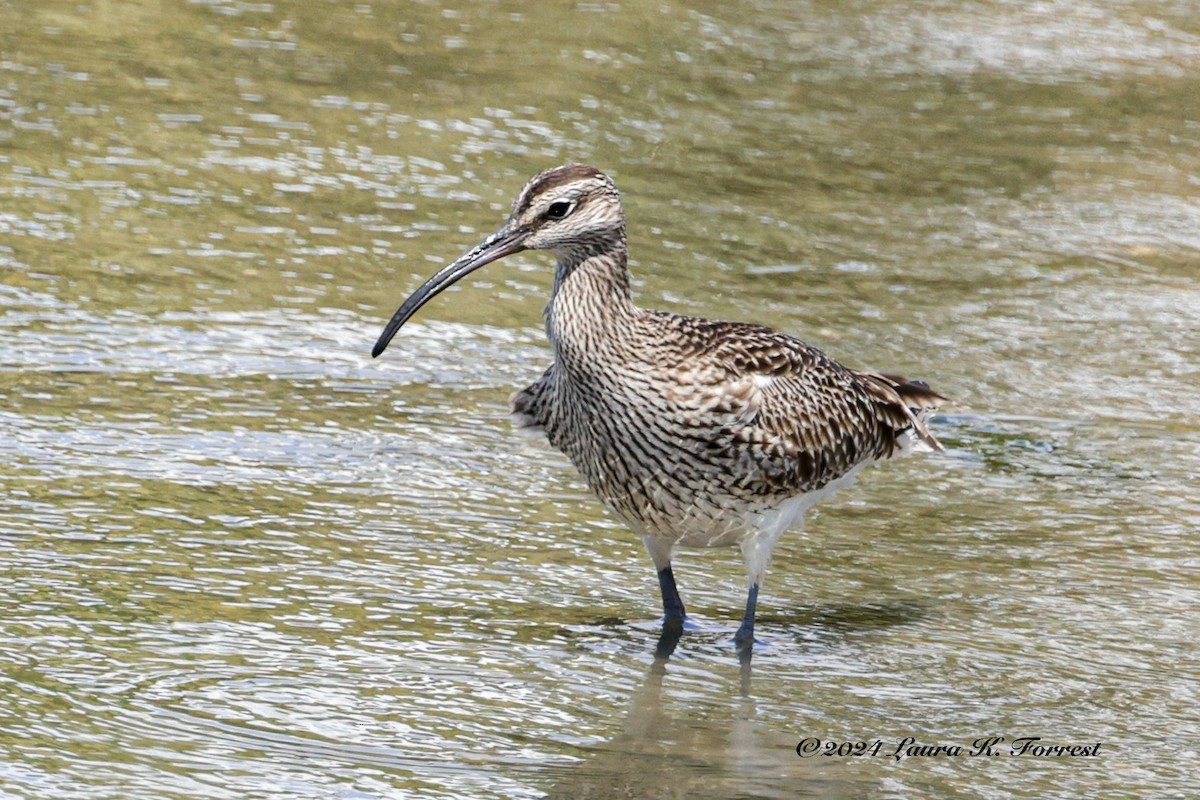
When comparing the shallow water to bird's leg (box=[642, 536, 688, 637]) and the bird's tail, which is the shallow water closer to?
bird's leg (box=[642, 536, 688, 637])

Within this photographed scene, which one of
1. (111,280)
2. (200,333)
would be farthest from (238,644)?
(111,280)

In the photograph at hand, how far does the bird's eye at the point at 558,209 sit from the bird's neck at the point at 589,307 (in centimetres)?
15

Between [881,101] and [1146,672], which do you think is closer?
[1146,672]

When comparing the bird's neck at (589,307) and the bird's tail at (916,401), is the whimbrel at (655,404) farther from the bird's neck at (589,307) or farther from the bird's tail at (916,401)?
the bird's tail at (916,401)

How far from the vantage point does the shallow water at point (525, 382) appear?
5.57 meters

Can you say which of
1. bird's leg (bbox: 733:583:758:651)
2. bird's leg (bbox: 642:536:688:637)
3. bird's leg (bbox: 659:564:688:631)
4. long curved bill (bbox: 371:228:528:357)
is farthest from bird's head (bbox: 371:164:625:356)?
bird's leg (bbox: 733:583:758:651)

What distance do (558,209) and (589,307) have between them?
32 centimetres

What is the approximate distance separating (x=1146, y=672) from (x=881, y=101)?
271 inches

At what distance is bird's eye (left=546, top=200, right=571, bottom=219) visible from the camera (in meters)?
6.18

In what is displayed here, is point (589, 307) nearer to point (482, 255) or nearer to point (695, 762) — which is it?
point (482, 255)

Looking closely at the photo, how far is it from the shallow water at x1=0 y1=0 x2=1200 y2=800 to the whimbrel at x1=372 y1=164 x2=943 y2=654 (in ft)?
1.27

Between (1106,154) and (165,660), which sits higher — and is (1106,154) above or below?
above

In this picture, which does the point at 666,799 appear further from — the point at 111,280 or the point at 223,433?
the point at 111,280

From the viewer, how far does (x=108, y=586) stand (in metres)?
6.16
